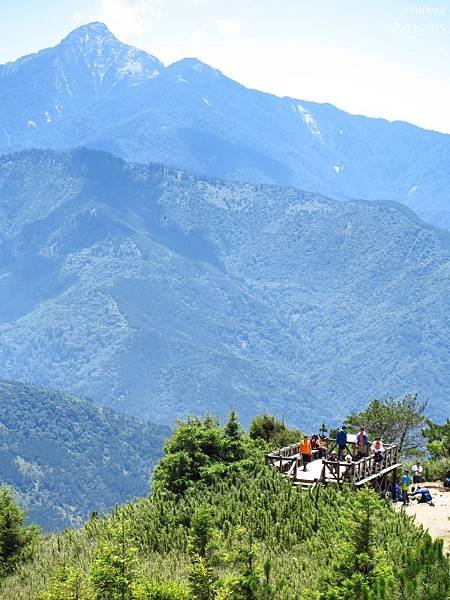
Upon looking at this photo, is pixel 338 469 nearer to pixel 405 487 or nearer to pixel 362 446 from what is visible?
pixel 362 446

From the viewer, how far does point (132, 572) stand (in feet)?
64.4

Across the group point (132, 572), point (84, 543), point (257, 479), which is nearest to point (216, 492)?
point (257, 479)

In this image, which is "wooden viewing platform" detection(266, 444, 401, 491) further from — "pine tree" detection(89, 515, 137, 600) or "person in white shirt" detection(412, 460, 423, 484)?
"pine tree" detection(89, 515, 137, 600)

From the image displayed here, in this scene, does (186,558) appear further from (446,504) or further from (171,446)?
(446,504)

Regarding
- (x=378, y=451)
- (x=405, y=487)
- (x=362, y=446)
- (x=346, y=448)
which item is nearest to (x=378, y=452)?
(x=378, y=451)

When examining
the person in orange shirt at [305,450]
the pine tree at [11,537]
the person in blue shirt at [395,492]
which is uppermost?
the person in orange shirt at [305,450]

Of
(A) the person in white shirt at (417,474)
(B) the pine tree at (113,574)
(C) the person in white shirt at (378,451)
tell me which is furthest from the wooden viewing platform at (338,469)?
(B) the pine tree at (113,574)

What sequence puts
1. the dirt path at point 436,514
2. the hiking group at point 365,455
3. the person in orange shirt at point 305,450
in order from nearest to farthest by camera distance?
the dirt path at point 436,514, the hiking group at point 365,455, the person in orange shirt at point 305,450

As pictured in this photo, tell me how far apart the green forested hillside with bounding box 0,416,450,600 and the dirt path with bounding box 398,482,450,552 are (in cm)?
152

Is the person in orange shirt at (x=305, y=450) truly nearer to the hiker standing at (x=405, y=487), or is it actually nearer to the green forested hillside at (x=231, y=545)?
the green forested hillside at (x=231, y=545)

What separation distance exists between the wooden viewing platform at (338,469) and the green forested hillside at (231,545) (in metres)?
0.93

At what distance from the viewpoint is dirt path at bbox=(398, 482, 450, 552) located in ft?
86.5

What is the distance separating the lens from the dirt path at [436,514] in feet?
86.5

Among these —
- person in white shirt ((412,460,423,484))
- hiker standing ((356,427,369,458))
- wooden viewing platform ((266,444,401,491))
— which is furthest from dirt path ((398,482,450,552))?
hiker standing ((356,427,369,458))
